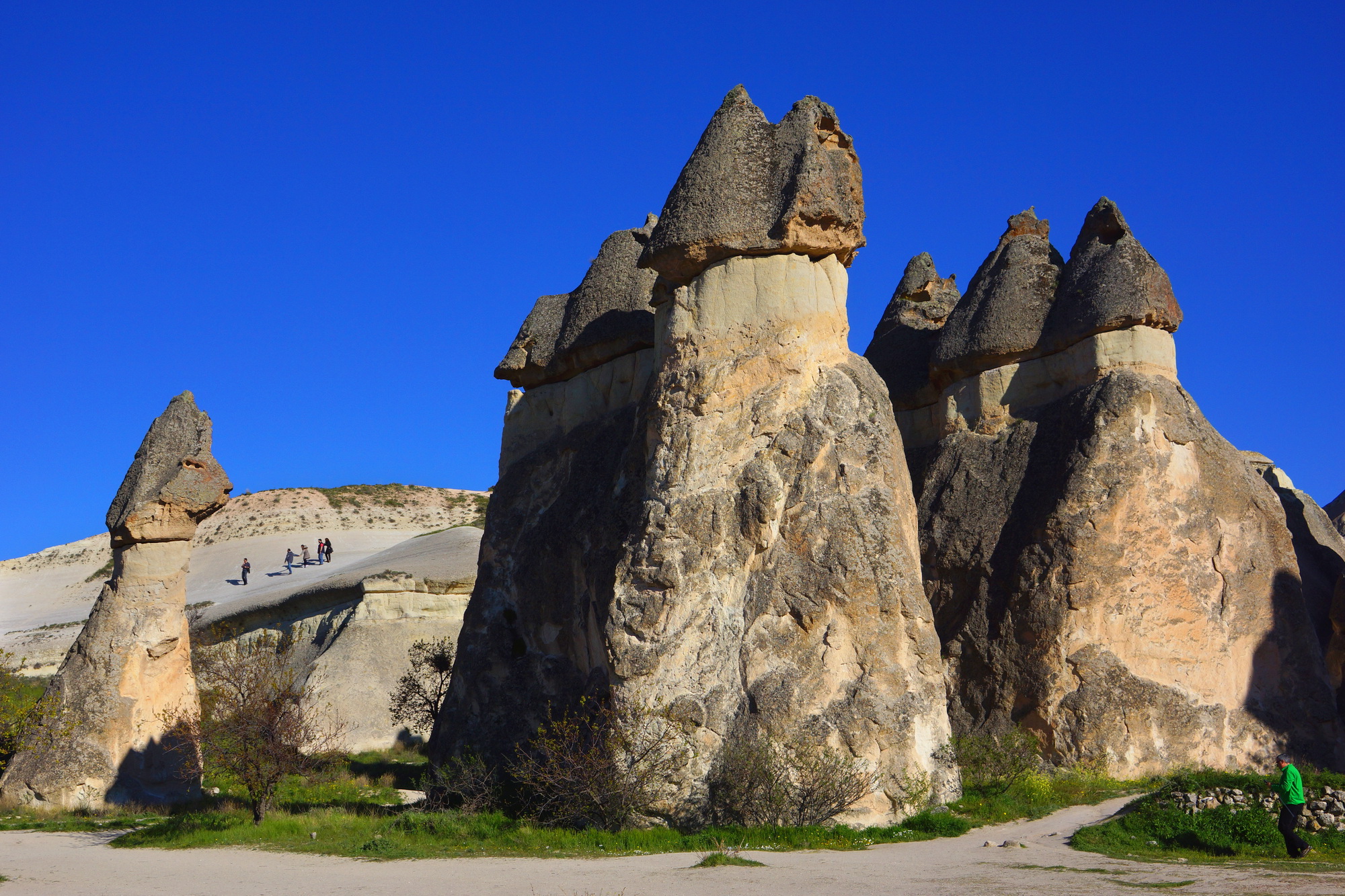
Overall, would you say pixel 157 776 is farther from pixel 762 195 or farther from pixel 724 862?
pixel 762 195

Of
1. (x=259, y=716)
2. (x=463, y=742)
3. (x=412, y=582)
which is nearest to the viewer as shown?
(x=259, y=716)

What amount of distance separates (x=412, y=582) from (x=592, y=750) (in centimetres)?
1528

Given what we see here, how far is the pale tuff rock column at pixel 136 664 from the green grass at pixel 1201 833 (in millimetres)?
12903

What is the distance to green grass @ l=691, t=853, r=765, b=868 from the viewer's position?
10.7 m

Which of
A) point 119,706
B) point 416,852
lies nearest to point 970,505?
point 416,852

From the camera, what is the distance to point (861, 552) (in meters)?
13.4

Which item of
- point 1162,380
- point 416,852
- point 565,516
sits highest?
point 1162,380

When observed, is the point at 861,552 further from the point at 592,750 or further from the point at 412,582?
the point at 412,582

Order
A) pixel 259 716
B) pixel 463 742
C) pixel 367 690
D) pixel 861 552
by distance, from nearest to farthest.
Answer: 1. pixel 861 552
2. pixel 259 716
3. pixel 463 742
4. pixel 367 690

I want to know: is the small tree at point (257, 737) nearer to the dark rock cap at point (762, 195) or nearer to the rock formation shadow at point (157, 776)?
the rock formation shadow at point (157, 776)

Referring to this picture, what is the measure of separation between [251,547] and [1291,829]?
151ft

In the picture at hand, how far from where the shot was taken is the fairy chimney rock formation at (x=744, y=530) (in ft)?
42.5

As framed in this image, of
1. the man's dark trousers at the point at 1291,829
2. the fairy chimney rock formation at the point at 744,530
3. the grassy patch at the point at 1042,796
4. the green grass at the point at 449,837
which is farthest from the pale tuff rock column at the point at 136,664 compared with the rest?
the man's dark trousers at the point at 1291,829

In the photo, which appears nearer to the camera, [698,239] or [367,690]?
[698,239]
